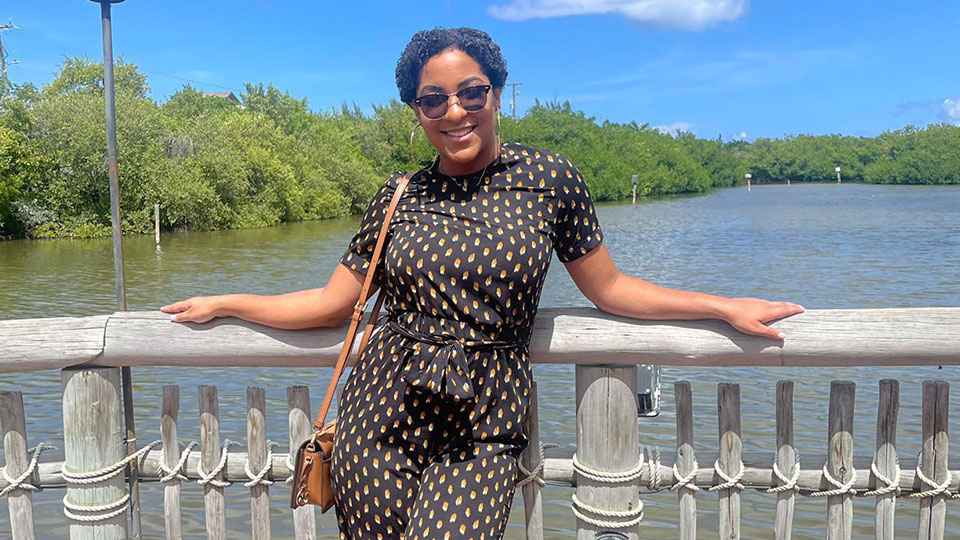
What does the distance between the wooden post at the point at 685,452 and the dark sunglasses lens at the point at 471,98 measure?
3.64ft

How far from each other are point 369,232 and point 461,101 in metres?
0.46

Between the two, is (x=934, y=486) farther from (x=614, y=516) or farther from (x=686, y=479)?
(x=614, y=516)

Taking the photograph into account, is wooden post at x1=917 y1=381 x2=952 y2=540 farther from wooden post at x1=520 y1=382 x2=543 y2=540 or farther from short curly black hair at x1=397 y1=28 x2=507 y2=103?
short curly black hair at x1=397 y1=28 x2=507 y2=103

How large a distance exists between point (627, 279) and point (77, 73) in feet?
177

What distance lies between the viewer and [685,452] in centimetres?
277

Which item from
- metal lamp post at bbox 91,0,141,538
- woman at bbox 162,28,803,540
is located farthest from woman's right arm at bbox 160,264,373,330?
metal lamp post at bbox 91,0,141,538

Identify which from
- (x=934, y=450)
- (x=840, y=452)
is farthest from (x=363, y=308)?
(x=934, y=450)

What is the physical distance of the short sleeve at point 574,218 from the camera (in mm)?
2379

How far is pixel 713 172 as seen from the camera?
137m

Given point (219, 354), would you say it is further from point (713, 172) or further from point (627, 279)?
point (713, 172)

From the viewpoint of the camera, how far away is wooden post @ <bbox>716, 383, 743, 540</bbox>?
273 cm

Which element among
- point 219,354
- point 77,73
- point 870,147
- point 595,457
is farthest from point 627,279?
point 870,147

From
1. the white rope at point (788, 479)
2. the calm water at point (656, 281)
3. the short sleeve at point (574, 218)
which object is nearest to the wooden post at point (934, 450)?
the calm water at point (656, 281)

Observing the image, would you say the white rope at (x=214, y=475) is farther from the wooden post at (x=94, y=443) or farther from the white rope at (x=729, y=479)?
the white rope at (x=729, y=479)
